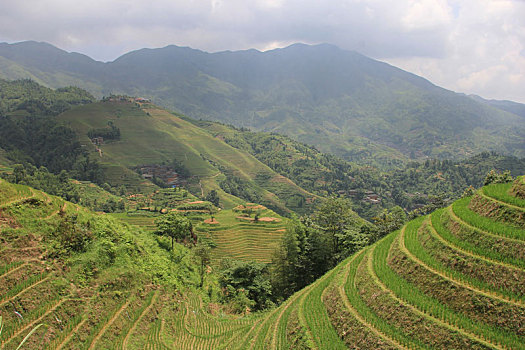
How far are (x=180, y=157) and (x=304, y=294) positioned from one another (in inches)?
4327

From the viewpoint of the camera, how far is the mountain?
1173 centimetres

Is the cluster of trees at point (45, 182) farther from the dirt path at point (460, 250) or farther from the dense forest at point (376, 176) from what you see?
the dense forest at point (376, 176)

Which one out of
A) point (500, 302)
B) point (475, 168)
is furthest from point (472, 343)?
point (475, 168)

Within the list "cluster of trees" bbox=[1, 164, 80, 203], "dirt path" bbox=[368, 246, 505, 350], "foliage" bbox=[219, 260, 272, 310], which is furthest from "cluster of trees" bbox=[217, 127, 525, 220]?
"dirt path" bbox=[368, 246, 505, 350]

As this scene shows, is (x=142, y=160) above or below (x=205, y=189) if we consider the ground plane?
above

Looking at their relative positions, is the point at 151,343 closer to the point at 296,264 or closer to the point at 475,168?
the point at 296,264

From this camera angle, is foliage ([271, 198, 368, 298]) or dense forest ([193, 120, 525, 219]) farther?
dense forest ([193, 120, 525, 219])

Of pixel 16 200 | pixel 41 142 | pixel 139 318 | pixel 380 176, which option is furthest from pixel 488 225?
pixel 380 176

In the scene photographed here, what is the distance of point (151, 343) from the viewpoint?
15711mm

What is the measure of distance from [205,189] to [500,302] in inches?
3826

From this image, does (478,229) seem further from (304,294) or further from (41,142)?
(41,142)

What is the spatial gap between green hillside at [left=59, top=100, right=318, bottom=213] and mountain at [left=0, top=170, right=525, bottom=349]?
73.3m

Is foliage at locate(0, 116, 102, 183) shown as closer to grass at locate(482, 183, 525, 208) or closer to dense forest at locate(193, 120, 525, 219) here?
dense forest at locate(193, 120, 525, 219)

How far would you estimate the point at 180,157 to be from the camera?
12225 cm
